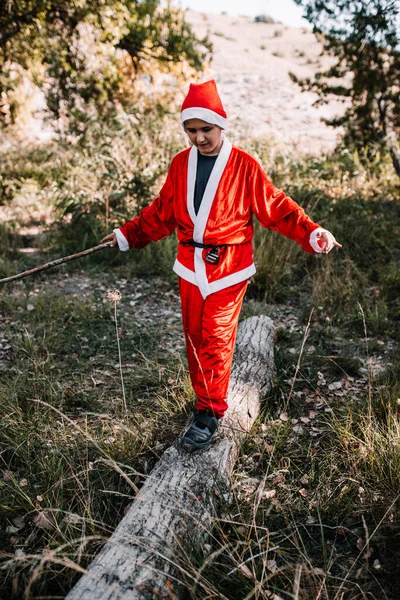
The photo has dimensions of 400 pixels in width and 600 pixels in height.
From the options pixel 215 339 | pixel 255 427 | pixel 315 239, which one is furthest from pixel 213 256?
pixel 255 427

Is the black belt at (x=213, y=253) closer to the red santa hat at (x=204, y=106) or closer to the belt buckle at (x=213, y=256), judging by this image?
the belt buckle at (x=213, y=256)

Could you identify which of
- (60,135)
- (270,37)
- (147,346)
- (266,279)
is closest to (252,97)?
(60,135)

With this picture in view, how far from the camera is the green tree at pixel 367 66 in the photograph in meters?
5.83

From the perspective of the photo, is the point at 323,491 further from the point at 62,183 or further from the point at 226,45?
the point at 226,45

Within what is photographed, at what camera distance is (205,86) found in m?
2.48

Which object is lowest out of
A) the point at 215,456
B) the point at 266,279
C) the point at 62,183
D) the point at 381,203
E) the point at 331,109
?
the point at 215,456

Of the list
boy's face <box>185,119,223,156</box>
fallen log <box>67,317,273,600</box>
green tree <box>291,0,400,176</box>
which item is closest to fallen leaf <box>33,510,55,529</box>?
fallen log <box>67,317,273,600</box>

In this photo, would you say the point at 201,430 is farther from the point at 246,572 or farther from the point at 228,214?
the point at 228,214

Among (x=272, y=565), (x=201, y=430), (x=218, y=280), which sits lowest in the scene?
(x=272, y=565)

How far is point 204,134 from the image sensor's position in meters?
2.46

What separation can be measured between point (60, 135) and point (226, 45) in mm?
23361

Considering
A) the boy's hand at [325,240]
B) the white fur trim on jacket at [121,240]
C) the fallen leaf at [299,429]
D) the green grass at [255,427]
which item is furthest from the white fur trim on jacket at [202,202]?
the fallen leaf at [299,429]

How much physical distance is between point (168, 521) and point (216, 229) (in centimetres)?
154

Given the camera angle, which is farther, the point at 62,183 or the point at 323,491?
the point at 62,183
